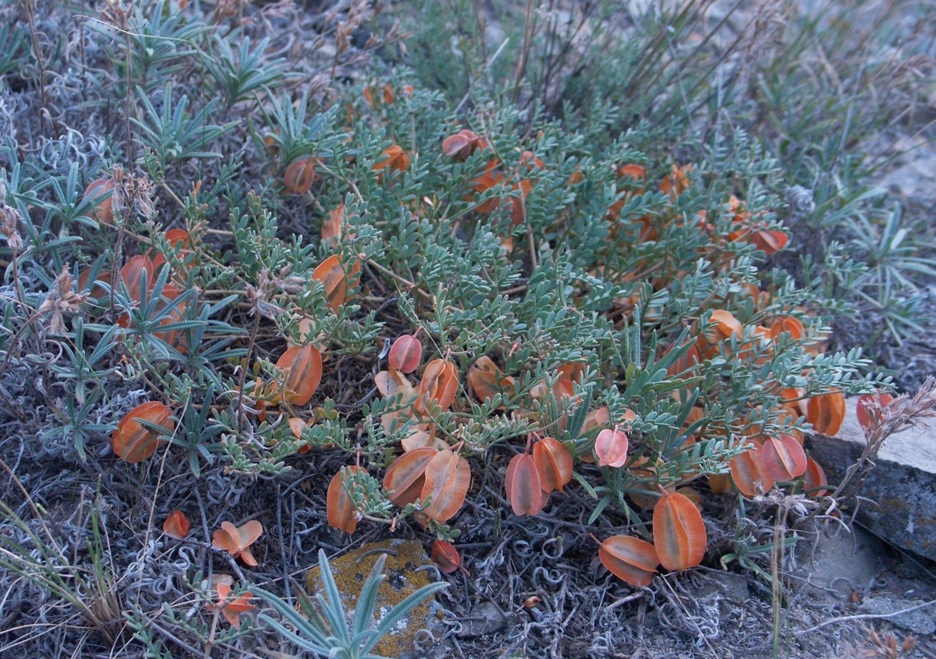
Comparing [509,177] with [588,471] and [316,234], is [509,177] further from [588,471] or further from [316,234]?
[588,471]

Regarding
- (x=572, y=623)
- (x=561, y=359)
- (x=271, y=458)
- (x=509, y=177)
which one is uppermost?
(x=509, y=177)

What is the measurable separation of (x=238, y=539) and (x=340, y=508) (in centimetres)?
25

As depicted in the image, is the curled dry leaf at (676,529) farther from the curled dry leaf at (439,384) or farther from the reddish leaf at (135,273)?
the reddish leaf at (135,273)

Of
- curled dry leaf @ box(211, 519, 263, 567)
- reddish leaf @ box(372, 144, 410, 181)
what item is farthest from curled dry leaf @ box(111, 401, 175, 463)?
reddish leaf @ box(372, 144, 410, 181)

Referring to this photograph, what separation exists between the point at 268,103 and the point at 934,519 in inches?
98.9

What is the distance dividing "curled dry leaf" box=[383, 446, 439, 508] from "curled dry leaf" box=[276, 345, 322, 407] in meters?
0.30

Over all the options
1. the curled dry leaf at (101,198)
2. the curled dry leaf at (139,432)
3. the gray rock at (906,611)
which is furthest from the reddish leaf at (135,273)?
the gray rock at (906,611)

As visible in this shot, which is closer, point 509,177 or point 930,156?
point 509,177

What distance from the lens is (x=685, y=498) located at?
202 cm

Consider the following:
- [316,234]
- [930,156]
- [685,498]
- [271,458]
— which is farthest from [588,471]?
[930,156]

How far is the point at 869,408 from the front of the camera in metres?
2.11

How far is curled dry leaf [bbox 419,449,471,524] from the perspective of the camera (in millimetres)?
1945

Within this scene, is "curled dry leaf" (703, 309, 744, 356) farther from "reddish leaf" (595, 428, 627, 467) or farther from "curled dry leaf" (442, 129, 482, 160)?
"curled dry leaf" (442, 129, 482, 160)

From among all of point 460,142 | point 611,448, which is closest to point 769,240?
point 460,142
